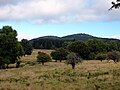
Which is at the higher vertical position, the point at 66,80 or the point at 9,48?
the point at 9,48

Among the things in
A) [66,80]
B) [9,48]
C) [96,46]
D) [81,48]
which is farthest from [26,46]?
[66,80]

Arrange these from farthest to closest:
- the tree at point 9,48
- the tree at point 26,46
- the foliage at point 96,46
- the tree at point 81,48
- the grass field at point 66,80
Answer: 1. the tree at point 26,46
2. the foliage at point 96,46
3. the tree at point 81,48
4. the tree at point 9,48
5. the grass field at point 66,80

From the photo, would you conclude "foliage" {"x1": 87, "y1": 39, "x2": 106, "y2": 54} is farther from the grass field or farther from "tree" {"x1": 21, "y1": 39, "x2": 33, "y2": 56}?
the grass field

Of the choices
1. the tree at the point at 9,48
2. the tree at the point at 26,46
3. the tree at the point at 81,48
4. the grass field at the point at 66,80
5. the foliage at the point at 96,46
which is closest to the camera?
the grass field at the point at 66,80

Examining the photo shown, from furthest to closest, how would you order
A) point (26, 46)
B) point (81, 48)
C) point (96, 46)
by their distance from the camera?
1. point (26, 46)
2. point (96, 46)
3. point (81, 48)

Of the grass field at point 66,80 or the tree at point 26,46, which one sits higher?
the tree at point 26,46

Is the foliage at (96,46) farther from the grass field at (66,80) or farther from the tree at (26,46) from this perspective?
the grass field at (66,80)

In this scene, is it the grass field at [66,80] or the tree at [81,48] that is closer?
the grass field at [66,80]

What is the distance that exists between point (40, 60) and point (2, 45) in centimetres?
1576

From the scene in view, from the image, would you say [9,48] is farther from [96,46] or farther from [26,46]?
[26,46]

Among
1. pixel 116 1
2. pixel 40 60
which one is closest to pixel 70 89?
pixel 116 1

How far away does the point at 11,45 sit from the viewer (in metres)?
68.7

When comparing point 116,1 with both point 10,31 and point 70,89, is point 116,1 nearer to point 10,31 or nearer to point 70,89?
point 70,89

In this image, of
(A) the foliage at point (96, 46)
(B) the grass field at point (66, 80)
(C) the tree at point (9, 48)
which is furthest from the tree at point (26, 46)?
(B) the grass field at point (66, 80)
